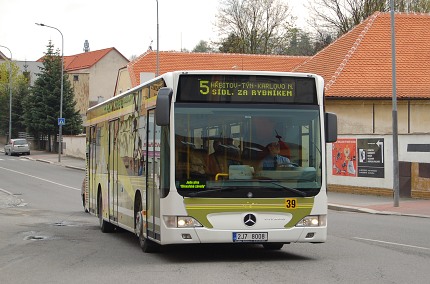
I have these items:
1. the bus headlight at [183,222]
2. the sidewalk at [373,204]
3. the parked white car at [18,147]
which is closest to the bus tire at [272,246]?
the bus headlight at [183,222]

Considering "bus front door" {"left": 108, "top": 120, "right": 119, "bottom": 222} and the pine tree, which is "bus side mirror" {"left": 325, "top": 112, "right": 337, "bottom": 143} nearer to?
"bus front door" {"left": 108, "top": 120, "right": 119, "bottom": 222}

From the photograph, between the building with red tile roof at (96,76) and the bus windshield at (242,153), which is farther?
the building with red tile roof at (96,76)

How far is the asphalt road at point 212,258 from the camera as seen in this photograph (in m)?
10.4

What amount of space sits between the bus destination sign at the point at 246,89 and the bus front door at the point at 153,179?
82 centimetres

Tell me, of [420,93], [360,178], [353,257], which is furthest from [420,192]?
[353,257]

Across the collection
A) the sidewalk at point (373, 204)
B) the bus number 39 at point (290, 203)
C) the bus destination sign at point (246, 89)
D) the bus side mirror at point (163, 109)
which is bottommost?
the sidewalk at point (373, 204)

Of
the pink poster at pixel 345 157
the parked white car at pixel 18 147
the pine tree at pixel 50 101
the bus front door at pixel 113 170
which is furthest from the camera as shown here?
the parked white car at pixel 18 147

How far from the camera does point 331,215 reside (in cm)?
2361

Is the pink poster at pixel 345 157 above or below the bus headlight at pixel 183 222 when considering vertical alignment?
above

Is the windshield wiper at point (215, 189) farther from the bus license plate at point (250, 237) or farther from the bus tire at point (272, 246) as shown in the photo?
the bus tire at point (272, 246)

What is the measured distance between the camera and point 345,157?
3238 centimetres

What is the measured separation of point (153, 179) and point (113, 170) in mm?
3868

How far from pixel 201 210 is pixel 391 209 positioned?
48.3ft

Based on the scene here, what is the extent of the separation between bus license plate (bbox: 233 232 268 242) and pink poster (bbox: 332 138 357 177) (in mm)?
20348
